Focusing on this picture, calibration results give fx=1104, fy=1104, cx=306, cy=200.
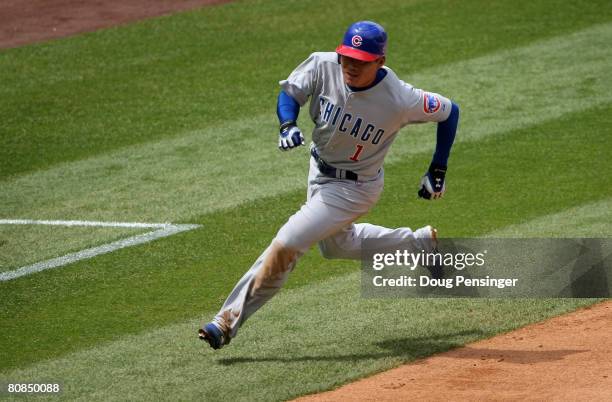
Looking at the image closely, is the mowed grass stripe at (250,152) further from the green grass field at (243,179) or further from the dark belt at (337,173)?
the dark belt at (337,173)

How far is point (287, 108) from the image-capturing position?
621 cm

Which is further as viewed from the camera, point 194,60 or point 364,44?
point 194,60

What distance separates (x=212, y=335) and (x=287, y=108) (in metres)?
1.33

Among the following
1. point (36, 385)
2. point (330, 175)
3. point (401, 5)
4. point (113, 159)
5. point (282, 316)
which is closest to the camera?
point (36, 385)

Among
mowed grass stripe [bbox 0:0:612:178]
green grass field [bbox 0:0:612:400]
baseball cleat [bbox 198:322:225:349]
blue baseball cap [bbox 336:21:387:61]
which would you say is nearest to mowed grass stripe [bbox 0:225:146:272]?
green grass field [bbox 0:0:612:400]

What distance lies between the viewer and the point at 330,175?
6.40 meters

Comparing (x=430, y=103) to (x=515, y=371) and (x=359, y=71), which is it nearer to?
(x=359, y=71)

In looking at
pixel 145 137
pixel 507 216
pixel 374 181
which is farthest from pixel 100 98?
pixel 374 181

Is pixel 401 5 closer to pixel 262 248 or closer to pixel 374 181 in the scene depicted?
pixel 262 248

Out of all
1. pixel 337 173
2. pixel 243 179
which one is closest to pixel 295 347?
pixel 337 173

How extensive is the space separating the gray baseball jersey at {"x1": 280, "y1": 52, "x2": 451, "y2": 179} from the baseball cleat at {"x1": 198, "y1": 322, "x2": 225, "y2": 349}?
1171mm

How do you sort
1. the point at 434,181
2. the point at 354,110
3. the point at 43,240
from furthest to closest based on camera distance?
the point at 43,240
the point at 434,181
the point at 354,110

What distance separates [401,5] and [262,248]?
655 centimetres

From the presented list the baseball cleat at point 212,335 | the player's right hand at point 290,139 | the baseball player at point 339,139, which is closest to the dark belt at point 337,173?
the baseball player at point 339,139
